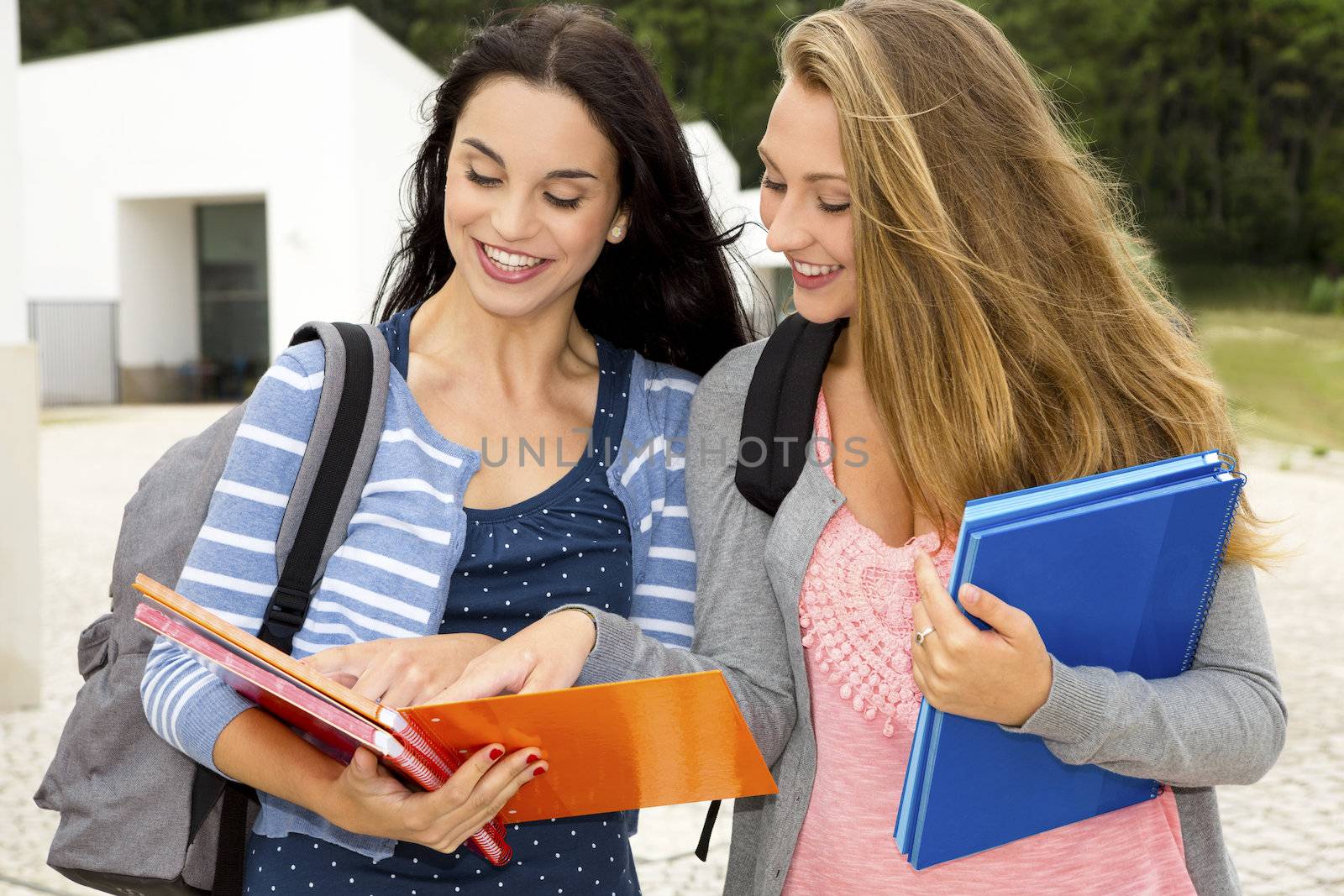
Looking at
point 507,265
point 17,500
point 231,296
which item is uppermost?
point 507,265

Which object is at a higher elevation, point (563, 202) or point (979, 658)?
point (563, 202)

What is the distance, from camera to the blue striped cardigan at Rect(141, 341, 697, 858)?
1.61m

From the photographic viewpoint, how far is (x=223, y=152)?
19.7 m

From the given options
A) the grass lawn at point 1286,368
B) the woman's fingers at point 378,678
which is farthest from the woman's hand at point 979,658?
the grass lawn at point 1286,368

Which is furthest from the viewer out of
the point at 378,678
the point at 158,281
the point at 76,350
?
the point at 158,281

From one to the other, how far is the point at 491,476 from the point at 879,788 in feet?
2.23

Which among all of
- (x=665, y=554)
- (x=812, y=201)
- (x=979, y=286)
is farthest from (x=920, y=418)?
(x=665, y=554)

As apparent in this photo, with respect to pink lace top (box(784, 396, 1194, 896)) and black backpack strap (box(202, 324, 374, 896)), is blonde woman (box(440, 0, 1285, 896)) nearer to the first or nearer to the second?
pink lace top (box(784, 396, 1194, 896))

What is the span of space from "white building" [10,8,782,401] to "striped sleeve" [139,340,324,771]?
15490mm

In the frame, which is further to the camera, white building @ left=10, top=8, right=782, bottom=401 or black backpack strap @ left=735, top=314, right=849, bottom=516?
white building @ left=10, top=8, right=782, bottom=401

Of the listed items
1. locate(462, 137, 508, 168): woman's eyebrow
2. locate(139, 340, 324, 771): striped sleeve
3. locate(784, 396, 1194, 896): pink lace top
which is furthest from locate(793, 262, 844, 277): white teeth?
locate(139, 340, 324, 771): striped sleeve

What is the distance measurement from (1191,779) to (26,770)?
4.66 meters

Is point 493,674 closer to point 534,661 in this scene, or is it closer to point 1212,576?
point 534,661

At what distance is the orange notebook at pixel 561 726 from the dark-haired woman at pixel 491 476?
0.06m
